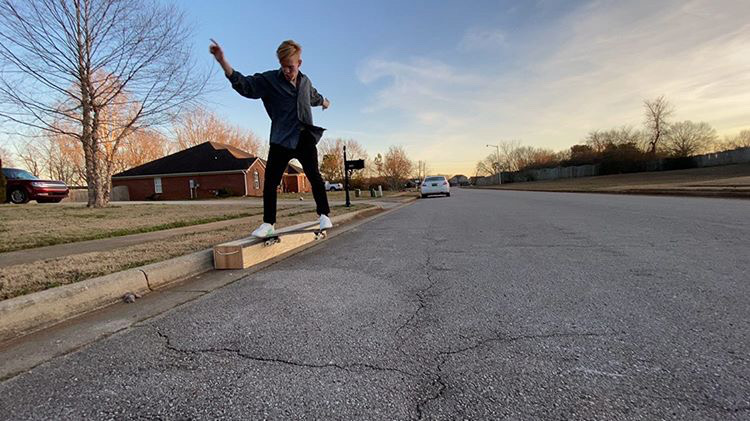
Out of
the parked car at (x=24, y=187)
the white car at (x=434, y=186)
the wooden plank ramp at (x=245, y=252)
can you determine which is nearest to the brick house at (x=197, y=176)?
the parked car at (x=24, y=187)

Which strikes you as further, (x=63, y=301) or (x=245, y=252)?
(x=245, y=252)

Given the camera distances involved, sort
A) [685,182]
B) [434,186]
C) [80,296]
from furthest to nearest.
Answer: [685,182] < [434,186] < [80,296]

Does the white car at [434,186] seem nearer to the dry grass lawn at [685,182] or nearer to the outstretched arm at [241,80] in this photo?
the dry grass lawn at [685,182]

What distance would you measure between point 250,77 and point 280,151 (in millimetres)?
895

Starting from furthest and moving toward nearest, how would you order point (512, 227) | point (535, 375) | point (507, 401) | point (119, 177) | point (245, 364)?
point (119, 177)
point (512, 227)
point (245, 364)
point (535, 375)
point (507, 401)

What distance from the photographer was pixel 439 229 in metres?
7.77

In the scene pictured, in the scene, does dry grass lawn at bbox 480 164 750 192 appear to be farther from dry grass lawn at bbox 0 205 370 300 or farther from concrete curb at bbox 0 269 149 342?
concrete curb at bbox 0 269 149 342

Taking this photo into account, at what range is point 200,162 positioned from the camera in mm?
36594

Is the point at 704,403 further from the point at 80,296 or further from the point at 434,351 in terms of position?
the point at 80,296

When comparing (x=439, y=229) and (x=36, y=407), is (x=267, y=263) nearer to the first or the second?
(x=36, y=407)

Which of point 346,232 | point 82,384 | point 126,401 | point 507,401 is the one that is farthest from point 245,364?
point 346,232

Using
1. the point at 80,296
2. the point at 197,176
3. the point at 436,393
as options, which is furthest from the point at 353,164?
the point at 197,176

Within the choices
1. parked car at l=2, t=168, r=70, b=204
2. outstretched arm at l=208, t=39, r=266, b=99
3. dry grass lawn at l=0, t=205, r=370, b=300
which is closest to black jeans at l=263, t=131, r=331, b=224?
outstretched arm at l=208, t=39, r=266, b=99

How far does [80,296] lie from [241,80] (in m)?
2.57
